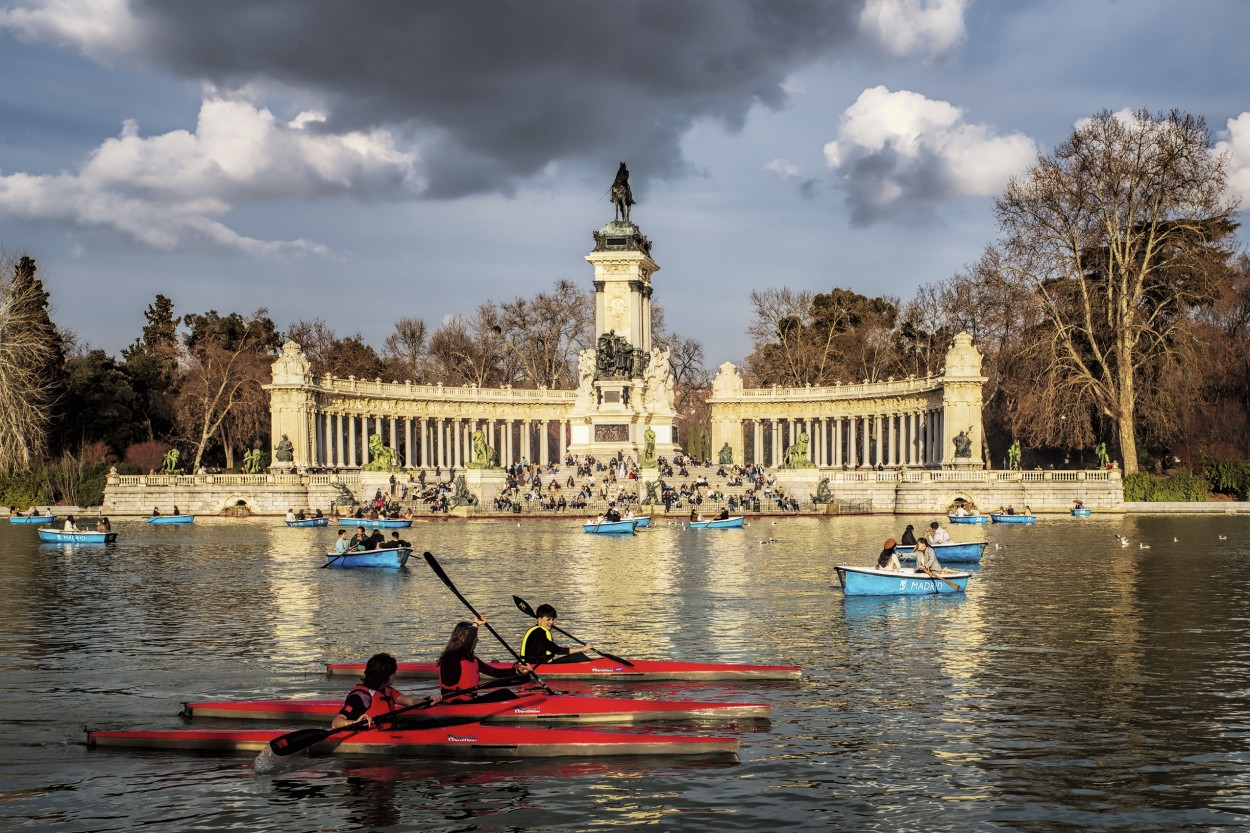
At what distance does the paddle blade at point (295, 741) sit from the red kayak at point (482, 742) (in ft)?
1.30

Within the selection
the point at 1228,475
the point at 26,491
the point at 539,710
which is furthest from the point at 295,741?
the point at 1228,475

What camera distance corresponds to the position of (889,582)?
106 feet

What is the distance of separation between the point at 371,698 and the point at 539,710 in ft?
7.56

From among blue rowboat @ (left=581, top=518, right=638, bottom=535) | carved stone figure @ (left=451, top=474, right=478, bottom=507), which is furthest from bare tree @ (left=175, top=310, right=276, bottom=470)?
blue rowboat @ (left=581, top=518, right=638, bottom=535)

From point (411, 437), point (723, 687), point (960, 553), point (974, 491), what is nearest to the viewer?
point (723, 687)

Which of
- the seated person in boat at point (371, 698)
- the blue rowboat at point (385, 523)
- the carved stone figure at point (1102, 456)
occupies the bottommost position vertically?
the seated person in boat at point (371, 698)

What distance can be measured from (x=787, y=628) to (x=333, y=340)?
102881 millimetres

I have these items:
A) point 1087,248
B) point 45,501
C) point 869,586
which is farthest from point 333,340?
point 869,586

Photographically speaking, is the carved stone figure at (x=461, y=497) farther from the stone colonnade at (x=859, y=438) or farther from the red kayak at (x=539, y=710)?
the red kayak at (x=539, y=710)

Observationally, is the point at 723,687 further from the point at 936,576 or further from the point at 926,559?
the point at 926,559

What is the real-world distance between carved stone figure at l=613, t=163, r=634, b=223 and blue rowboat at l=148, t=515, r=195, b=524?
40.3m

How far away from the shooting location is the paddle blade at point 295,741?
1611cm

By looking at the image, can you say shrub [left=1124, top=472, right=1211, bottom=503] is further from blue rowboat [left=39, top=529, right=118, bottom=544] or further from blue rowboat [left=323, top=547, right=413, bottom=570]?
blue rowboat [left=39, top=529, right=118, bottom=544]

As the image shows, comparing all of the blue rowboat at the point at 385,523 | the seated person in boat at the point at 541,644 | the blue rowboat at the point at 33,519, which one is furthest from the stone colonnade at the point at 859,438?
the seated person in boat at the point at 541,644
